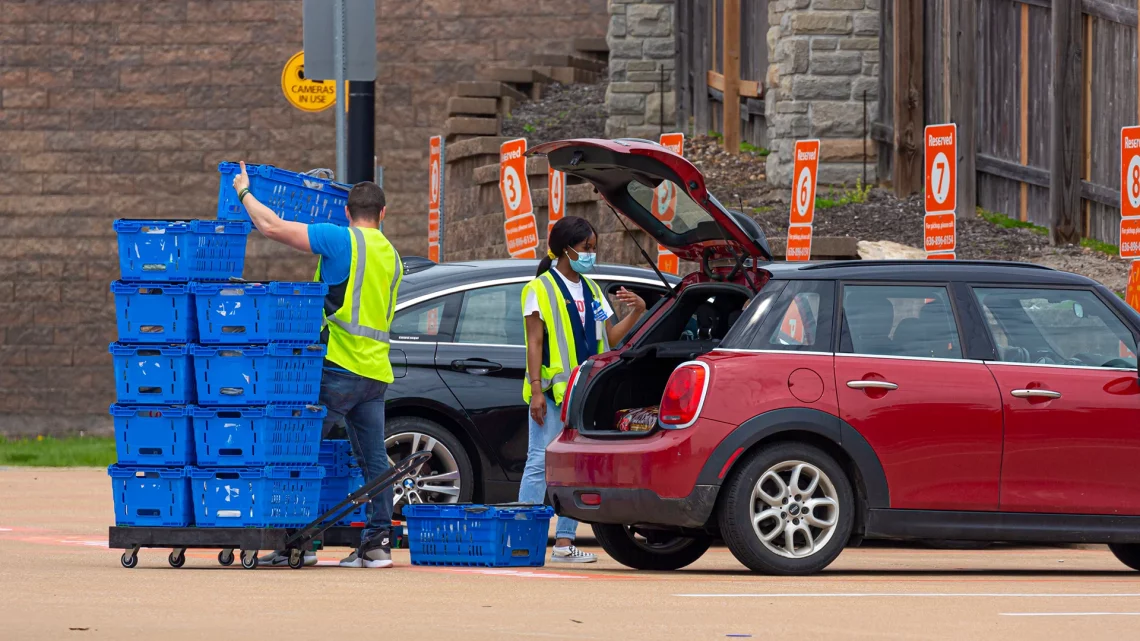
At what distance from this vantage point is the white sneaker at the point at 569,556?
11.5 metres

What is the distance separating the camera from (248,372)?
10617mm

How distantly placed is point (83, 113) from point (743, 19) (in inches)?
398

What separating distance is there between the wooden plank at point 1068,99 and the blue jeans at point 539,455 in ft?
24.8

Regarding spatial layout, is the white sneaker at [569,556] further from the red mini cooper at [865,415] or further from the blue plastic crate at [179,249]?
the blue plastic crate at [179,249]

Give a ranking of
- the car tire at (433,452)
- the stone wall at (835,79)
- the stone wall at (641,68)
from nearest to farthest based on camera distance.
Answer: the car tire at (433,452)
the stone wall at (835,79)
the stone wall at (641,68)

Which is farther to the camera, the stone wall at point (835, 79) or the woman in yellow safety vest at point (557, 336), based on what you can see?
the stone wall at point (835, 79)

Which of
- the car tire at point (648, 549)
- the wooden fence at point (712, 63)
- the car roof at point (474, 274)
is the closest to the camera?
the car tire at point (648, 549)

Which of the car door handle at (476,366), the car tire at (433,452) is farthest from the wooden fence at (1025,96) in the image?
the car tire at (433,452)

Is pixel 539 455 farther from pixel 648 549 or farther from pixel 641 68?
pixel 641 68

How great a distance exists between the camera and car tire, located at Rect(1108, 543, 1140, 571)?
1140 cm

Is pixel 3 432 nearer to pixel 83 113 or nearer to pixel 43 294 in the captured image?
pixel 43 294

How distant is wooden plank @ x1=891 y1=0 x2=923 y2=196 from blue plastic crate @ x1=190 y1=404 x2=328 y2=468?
1109 centimetres

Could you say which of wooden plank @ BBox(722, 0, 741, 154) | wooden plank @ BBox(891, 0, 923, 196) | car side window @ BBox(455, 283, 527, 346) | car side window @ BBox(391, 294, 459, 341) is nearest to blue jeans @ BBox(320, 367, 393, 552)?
car side window @ BBox(391, 294, 459, 341)

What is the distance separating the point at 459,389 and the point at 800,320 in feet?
9.13
